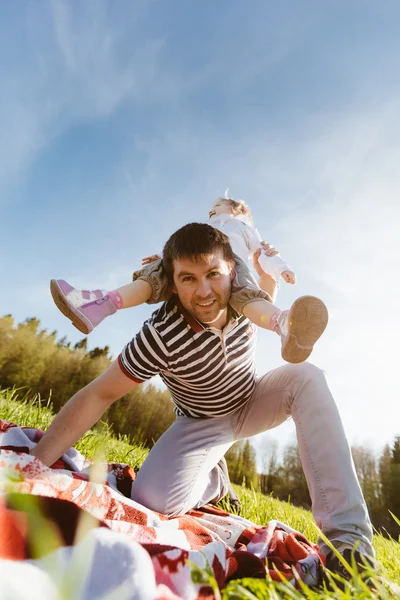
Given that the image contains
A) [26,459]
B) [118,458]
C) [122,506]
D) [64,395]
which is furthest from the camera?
[64,395]

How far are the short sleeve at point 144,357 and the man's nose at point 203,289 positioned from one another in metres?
0.34

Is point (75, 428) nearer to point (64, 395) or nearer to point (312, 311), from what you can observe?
point (312, 311)

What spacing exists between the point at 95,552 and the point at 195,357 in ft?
4.28

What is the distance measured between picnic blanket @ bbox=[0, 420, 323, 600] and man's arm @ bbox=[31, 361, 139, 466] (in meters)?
0.44

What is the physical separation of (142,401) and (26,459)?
62.7 feet

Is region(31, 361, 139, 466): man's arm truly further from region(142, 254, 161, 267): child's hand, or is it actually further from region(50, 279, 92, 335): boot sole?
region(142, 254, 161, 267): child's hand

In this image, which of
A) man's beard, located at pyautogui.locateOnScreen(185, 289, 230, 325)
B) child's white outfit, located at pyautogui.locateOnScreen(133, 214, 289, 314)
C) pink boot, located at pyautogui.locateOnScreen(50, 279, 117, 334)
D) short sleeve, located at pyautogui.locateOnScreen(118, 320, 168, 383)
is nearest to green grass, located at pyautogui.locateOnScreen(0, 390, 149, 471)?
short sleeve, located at pyautogui.locateOnScreen(118, 320, 168, 383)

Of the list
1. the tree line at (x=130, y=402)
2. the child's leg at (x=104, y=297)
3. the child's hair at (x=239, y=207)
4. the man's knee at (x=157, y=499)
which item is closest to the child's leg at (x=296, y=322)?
the child's leg at (x=104, y=297)

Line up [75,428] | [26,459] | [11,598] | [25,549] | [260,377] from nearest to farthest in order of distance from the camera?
[11,598] < [25,549] < [26,459] < [75,428] < [260,377]

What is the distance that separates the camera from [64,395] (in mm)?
22562

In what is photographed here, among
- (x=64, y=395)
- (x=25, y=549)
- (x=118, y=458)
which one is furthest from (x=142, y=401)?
(x=25, y=549)

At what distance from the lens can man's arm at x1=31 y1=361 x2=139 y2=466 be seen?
205 centimetres

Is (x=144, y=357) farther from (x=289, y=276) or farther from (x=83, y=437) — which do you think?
(x=83, y=437)

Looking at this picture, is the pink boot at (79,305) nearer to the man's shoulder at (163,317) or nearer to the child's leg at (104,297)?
the child's leg at (104,297)
